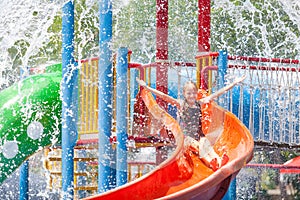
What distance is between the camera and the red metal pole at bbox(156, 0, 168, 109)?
7.78 m

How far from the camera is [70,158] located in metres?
7.15

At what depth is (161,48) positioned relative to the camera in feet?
26.2

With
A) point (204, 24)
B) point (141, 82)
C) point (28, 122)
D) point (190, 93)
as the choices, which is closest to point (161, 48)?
point (204, 24)

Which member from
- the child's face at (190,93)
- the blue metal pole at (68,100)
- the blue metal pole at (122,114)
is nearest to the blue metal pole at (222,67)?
the child's face at (190,93)

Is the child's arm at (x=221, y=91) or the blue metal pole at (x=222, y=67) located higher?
the blue metal pole at (x=222, y=67)

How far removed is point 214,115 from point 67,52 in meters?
1.49

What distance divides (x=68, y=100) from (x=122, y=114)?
1.86 ft

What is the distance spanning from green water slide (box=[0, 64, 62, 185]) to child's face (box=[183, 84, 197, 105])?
1.94 meters

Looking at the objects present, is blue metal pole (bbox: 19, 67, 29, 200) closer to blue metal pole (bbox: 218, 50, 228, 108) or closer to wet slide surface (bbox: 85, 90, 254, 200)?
wet slide surface (bbox: 85, 90, 254, 200)

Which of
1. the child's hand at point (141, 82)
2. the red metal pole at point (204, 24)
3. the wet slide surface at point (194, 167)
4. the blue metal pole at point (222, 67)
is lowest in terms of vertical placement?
the wet slide surface at point (194, 167)

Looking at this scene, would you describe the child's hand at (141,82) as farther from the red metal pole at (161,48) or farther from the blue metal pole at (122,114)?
the red metal pole at (161,48)

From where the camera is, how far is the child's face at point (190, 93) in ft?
22.9

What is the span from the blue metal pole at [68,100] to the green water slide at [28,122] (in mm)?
1239

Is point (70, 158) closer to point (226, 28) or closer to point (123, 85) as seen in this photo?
point (123, 85)
